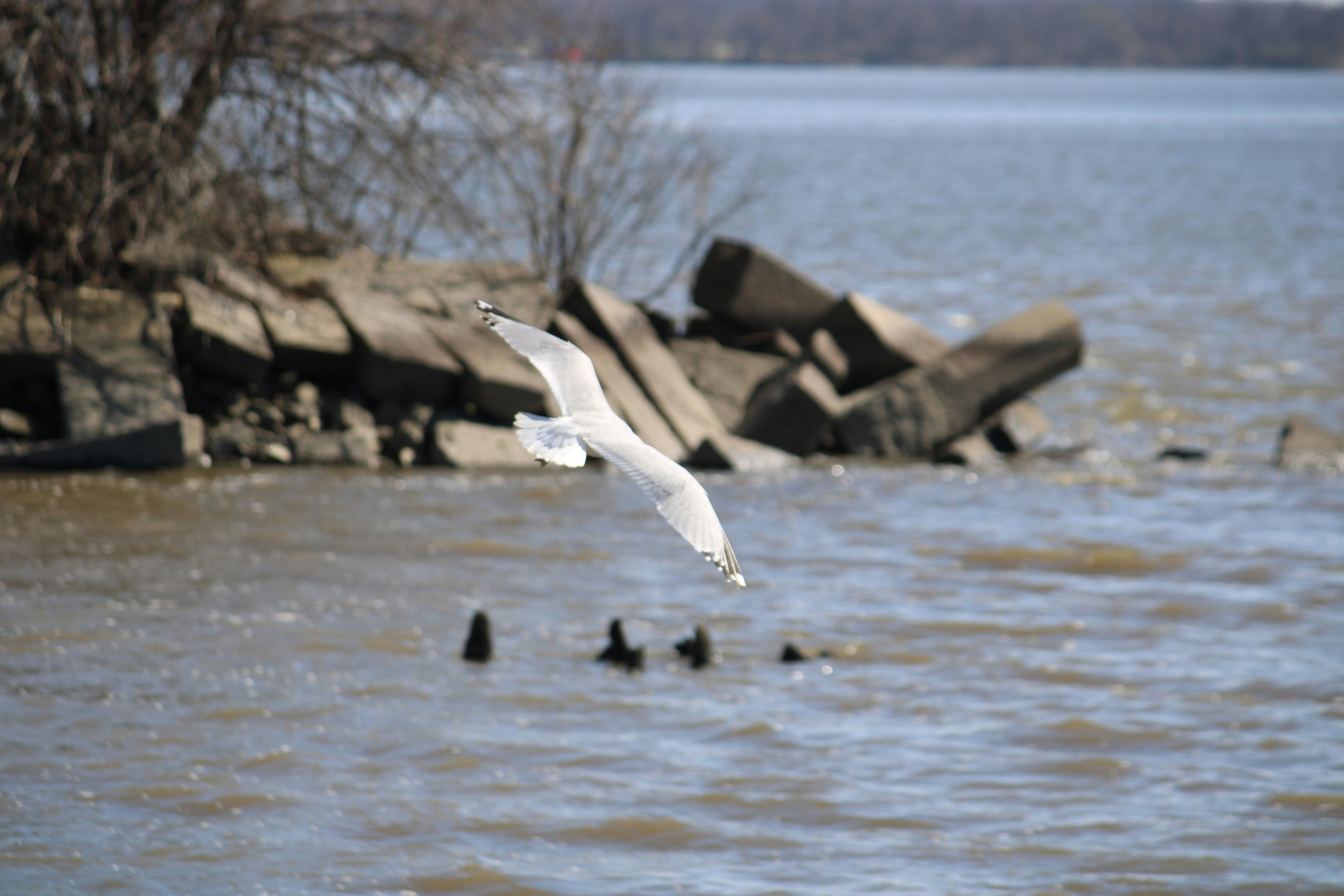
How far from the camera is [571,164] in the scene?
12.4m

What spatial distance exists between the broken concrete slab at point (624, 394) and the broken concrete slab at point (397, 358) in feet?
2.96

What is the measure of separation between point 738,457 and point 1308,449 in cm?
466

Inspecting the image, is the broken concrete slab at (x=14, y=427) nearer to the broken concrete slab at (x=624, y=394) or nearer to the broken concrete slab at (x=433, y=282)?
the broken concrete slab at (x=433, y=282)

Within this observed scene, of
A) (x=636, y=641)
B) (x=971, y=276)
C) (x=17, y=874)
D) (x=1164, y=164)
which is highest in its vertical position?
(x=1164, y=164)

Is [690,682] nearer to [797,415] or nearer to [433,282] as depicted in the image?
[797,415]

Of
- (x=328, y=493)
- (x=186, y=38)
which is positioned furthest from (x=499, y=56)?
(x=328, y=493)

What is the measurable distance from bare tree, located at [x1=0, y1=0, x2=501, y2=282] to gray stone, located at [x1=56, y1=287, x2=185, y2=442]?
44 cm

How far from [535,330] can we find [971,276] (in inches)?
710

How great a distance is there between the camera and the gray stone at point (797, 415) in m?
11.0

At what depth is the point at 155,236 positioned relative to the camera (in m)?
10.4

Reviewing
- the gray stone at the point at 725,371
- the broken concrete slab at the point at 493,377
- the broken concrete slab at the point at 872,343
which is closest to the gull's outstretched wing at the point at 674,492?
the broken concrete slab at the point at 493,377

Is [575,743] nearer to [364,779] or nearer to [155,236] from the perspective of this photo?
[364,779]

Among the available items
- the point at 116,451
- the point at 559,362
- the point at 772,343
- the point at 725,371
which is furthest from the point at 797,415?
the point at 559,362

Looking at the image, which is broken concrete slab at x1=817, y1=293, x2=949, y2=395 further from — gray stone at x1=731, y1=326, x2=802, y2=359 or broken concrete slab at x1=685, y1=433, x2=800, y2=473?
broken concrete slab at x1=685, y1=433, x2=800, y2=473
